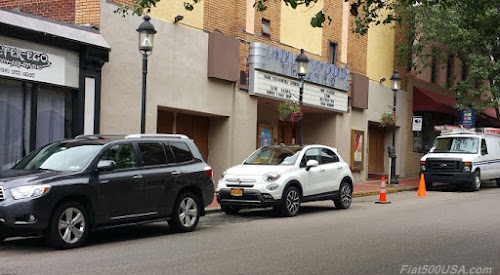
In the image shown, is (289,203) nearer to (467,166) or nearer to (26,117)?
(26,117)

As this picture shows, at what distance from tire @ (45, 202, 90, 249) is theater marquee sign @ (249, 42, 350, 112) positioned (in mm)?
11954

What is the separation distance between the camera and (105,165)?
970cm

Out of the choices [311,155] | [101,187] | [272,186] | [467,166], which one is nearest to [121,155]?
[101,187]

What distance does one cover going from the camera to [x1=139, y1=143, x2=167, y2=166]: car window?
10719mm

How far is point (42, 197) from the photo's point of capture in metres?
8.91

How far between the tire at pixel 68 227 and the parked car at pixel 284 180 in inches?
191

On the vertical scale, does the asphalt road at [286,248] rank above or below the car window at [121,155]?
below

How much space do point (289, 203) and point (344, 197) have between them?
2527 mm

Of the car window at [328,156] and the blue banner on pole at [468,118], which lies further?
the blue banner on pole at [468,118]

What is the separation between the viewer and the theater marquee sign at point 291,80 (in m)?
20.9

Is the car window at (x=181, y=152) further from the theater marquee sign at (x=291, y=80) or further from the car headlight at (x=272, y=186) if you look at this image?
the theater marquee sign at (x=291, y=80)

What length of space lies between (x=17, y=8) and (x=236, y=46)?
6683 millimetres

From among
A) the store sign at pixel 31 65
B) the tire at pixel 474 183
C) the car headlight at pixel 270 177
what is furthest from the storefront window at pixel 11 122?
the tire at pixel 474 183

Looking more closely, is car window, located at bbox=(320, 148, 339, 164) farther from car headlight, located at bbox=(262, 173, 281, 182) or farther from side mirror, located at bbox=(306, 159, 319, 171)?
car headlight, located at bbox=(262, 173, 281, 182)
